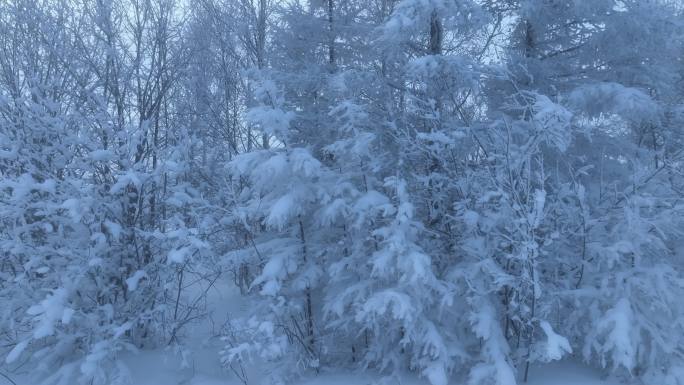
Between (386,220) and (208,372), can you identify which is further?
(208,372)

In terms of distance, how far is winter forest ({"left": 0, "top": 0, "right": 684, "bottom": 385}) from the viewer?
6.78 m

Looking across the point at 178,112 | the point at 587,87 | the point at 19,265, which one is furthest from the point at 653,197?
the point at 178,112

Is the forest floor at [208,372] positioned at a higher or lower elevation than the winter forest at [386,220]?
lower

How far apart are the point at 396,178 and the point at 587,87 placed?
3948 mm

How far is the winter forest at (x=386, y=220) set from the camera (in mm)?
6777

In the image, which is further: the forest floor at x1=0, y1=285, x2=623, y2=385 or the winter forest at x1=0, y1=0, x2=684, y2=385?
the forest floor at x1=0, y1=285, x2=623, y2=385

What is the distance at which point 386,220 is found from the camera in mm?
7152

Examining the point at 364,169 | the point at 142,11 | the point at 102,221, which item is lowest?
the point at 102,221

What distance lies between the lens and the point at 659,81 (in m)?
9.13

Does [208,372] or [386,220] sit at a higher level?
[386,220]

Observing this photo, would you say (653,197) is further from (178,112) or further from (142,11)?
(178,112)

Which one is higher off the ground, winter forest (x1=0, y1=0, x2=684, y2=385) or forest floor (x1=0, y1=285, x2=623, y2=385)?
winter forest (x1=0, y1=0, x2=684, y2=385)

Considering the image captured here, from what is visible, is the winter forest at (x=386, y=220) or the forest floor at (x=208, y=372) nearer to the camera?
the winter forest at (x=386, y=220)

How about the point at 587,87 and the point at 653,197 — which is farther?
the point at 587,87
